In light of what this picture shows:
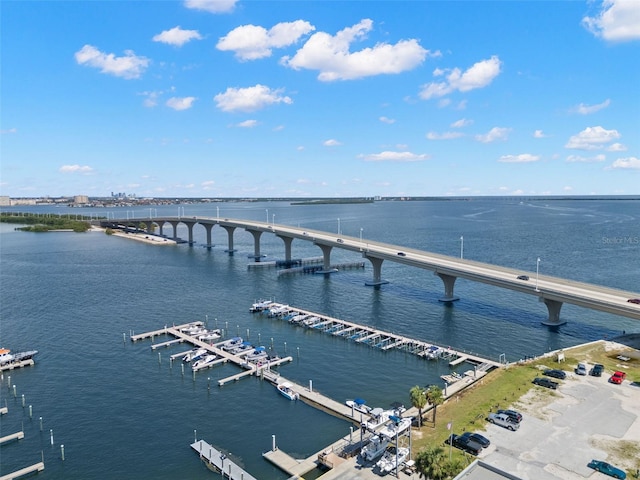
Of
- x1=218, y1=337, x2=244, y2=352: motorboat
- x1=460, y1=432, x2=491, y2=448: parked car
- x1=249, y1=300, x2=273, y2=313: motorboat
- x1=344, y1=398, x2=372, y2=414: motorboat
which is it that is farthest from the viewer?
x1=249, y1=300, x2=273, y2=313: motorboat

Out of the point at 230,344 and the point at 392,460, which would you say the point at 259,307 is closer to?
the point at 230,344

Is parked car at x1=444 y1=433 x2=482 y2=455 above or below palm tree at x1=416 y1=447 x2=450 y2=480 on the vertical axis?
below

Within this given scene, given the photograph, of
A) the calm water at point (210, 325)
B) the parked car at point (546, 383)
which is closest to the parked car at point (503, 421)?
the calm water at point (210, 325)

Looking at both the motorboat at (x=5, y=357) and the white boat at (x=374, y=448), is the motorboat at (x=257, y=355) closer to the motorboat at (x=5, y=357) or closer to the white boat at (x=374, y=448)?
the white boat at (x=374, y=448)

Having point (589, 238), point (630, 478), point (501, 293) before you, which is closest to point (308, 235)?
→ point (501, 293)

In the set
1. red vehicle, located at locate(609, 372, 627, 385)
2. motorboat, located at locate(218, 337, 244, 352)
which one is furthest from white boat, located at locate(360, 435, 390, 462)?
motorboat, located at locate(218, 337, 244, 352)

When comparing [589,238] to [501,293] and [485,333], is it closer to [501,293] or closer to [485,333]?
[501,293]

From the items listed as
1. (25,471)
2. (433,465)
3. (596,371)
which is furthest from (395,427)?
(25,471)

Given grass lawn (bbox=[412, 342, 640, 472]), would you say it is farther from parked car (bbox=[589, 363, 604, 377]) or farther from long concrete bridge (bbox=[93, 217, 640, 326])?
long concrete bridge (bbox=[93, 217, 640, 326])
